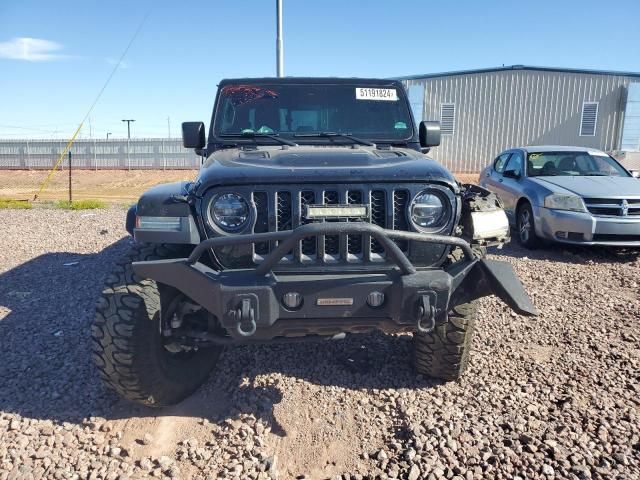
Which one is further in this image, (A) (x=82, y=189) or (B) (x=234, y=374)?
(A) (x=82, y=189)

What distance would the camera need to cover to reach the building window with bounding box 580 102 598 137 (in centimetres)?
1945

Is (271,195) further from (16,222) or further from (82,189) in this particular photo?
(82,189)

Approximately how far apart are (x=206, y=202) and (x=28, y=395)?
1810 mm

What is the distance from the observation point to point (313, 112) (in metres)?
3.92

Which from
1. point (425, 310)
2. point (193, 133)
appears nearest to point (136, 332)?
point (425, 310)

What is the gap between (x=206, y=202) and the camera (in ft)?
8.59

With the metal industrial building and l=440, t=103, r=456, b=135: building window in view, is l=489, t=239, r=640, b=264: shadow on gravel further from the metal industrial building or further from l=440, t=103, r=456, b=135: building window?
l=440, t=103, r=456, b=135: building window

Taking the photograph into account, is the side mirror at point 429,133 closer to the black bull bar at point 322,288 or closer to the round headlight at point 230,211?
the black bull bar at point 322,288

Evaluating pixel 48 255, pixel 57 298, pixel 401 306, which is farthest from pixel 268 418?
pixel 48 255

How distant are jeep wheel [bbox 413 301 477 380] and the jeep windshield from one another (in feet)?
4.87

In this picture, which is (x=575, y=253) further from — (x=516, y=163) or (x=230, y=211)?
(x=230, y=211)

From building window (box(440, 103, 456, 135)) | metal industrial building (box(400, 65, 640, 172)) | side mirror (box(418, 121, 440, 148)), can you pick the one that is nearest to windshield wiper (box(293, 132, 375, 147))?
side mirror (box(418, 121, 440, 148))

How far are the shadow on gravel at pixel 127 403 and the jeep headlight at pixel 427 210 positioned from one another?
4.01 ft

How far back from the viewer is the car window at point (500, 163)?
8717 millimetres
